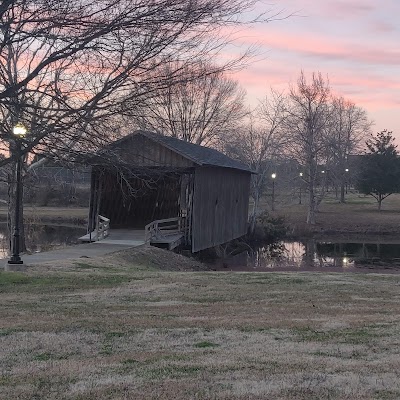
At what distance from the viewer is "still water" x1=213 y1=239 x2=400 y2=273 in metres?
24.4

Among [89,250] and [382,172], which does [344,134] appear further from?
[89,250]

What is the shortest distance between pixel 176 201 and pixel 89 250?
10255 millimetres

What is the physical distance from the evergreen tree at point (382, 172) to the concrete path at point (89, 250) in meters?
30.2

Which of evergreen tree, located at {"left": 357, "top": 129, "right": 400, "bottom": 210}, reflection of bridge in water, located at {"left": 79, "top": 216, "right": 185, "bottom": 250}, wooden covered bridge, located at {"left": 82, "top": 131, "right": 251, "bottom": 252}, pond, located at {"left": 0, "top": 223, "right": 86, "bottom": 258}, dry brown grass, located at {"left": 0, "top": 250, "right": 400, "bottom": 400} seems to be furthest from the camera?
evergreen tree, located at {"left": 357, "top": 129, "right": 400, "bottom": 210}

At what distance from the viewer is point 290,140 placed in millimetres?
41781

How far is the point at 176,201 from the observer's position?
1142 inches

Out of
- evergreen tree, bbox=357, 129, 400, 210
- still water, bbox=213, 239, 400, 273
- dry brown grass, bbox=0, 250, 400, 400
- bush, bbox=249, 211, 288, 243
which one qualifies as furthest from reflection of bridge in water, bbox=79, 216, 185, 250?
evergreen tree, bbox=357, 129, 400, 210

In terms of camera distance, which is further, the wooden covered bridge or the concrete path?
the wooden covered bridge

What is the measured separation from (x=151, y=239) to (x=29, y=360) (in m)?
16.6

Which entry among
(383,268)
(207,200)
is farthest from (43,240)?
(383,268)

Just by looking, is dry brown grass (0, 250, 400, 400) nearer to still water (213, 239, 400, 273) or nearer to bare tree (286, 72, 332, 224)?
still water (213, 239, 400, 273)

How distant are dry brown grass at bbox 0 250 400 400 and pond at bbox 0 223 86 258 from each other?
1498cm

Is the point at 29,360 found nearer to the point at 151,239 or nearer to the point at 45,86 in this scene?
the point at 45,86

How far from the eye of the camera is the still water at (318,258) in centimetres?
2442
